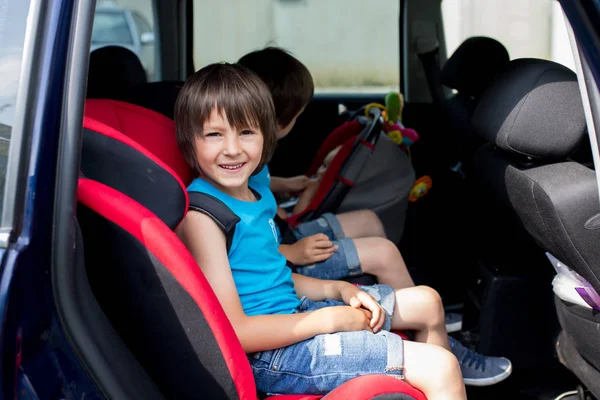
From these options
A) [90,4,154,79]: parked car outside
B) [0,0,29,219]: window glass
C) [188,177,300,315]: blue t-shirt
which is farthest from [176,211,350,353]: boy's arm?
[90,4,154,79]: parked car outside

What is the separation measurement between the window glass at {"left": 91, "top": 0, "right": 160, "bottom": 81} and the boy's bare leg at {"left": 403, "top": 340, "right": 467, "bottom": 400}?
2.27 metres

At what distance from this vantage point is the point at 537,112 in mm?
1875

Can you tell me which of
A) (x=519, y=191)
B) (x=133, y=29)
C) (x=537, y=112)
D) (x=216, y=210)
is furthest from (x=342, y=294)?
(x=133, y=29)

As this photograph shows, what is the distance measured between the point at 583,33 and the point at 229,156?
836 millimetres

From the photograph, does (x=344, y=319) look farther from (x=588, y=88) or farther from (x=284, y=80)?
(x=284, y=80)

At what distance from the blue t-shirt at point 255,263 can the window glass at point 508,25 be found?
2029 millimetres

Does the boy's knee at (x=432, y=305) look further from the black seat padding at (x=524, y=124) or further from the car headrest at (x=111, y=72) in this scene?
the car headrest at (x=111, y=72)

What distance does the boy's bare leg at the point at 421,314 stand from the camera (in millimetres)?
1956

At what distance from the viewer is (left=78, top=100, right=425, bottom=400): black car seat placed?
1.30 m

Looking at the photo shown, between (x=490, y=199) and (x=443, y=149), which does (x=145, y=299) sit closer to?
(x=490, y=199)

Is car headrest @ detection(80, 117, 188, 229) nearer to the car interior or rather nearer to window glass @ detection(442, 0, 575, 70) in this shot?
the car interior

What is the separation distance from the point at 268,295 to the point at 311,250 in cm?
44

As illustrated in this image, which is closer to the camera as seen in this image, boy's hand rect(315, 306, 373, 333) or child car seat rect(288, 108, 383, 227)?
boy's hand rect(315, 306, 373, 333)

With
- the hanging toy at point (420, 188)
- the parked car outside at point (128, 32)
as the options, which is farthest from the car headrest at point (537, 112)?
the parked car outside at point (128, 32)
